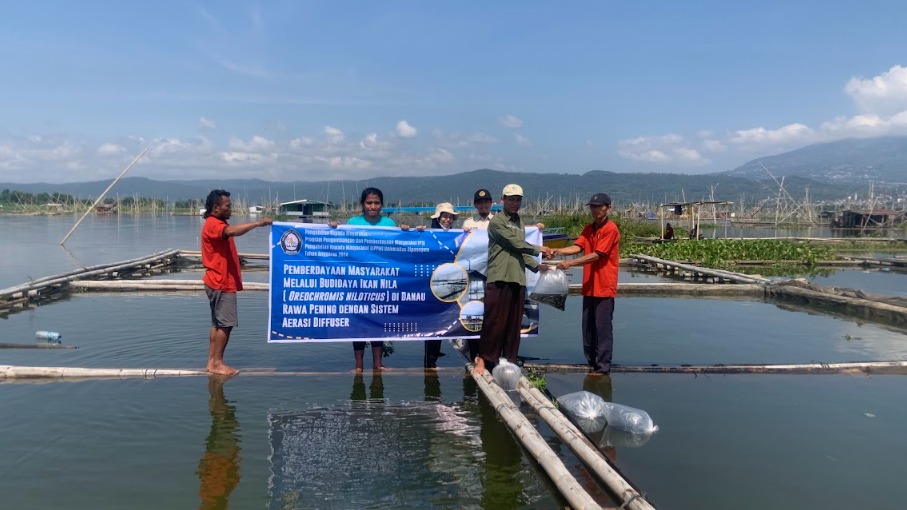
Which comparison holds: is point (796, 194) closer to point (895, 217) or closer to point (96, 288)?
point (895, 217)

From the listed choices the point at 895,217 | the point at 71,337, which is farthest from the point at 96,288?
the point at 895,217

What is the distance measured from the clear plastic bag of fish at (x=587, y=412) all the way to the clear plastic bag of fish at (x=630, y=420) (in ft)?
0.18

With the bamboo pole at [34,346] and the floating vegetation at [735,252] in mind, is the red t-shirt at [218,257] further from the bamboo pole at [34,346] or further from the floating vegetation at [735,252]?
the floating vegetation at [735,252]

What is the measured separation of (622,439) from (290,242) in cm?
352

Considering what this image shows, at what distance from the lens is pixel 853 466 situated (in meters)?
4.05

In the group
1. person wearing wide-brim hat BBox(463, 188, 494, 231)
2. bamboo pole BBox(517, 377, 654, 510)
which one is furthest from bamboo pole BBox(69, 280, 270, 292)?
bamboo pole BBox(517, 377, 654, 510)

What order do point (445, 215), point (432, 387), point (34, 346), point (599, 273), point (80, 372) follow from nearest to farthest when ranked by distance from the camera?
point (80, 372), point (432, 387), point (599, 273), point (445, 215), point (34, 346)

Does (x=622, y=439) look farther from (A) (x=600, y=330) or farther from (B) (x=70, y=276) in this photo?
(B) (x=70, y=276)

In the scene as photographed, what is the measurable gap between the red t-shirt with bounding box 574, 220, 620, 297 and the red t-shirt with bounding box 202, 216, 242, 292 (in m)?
3.35

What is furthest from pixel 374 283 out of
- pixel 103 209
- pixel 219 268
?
pixel 103 209

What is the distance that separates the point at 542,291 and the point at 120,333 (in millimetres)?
5792

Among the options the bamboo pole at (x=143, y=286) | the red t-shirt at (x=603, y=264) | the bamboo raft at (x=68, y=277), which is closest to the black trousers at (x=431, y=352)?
the red t-shirt at (x=603, y=264)

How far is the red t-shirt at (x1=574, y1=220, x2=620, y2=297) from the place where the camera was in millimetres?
5734

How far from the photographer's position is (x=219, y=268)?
5.35 m
